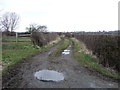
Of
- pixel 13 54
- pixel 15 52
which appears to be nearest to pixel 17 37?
pixel 15 52

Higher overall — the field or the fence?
the fence

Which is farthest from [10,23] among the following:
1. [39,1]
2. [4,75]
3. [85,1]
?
[4,75]

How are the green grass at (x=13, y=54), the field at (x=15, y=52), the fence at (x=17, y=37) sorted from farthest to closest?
the fence at (x=17, y=37), the field at (x=15, y=52), the green grass at (x=13, y=54)

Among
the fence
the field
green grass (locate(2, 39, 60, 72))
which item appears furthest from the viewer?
the fence

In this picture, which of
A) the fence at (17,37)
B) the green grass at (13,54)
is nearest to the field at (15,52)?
the green grass at (13,54)

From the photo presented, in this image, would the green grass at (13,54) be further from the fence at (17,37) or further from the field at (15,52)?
the fence at (17,37)

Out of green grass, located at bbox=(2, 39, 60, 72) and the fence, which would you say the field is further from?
the fence

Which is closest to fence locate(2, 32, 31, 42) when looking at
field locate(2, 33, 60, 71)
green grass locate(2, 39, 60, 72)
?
field locate(2, 33, 60, 71)

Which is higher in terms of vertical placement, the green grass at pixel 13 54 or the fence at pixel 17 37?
the fence at pixel 17 37

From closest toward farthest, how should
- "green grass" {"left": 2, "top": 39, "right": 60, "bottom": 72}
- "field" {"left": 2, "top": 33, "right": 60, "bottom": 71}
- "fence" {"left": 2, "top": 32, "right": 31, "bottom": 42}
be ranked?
1. "green grass" {"left": 2, "top": 39, "right": 60, "bottom": 72}
2. "field" {"left": 2, "top": 33, "right": 60, "bottom": 71}
3. "fence" {"left": 2, "top": 32, "right": 31, "bottom": 42}

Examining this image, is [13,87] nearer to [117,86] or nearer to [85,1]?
[117,86]

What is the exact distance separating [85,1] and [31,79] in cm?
796

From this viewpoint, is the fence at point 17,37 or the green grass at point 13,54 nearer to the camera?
the green grass at point 13,54

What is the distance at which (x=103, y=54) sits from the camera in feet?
19.2
